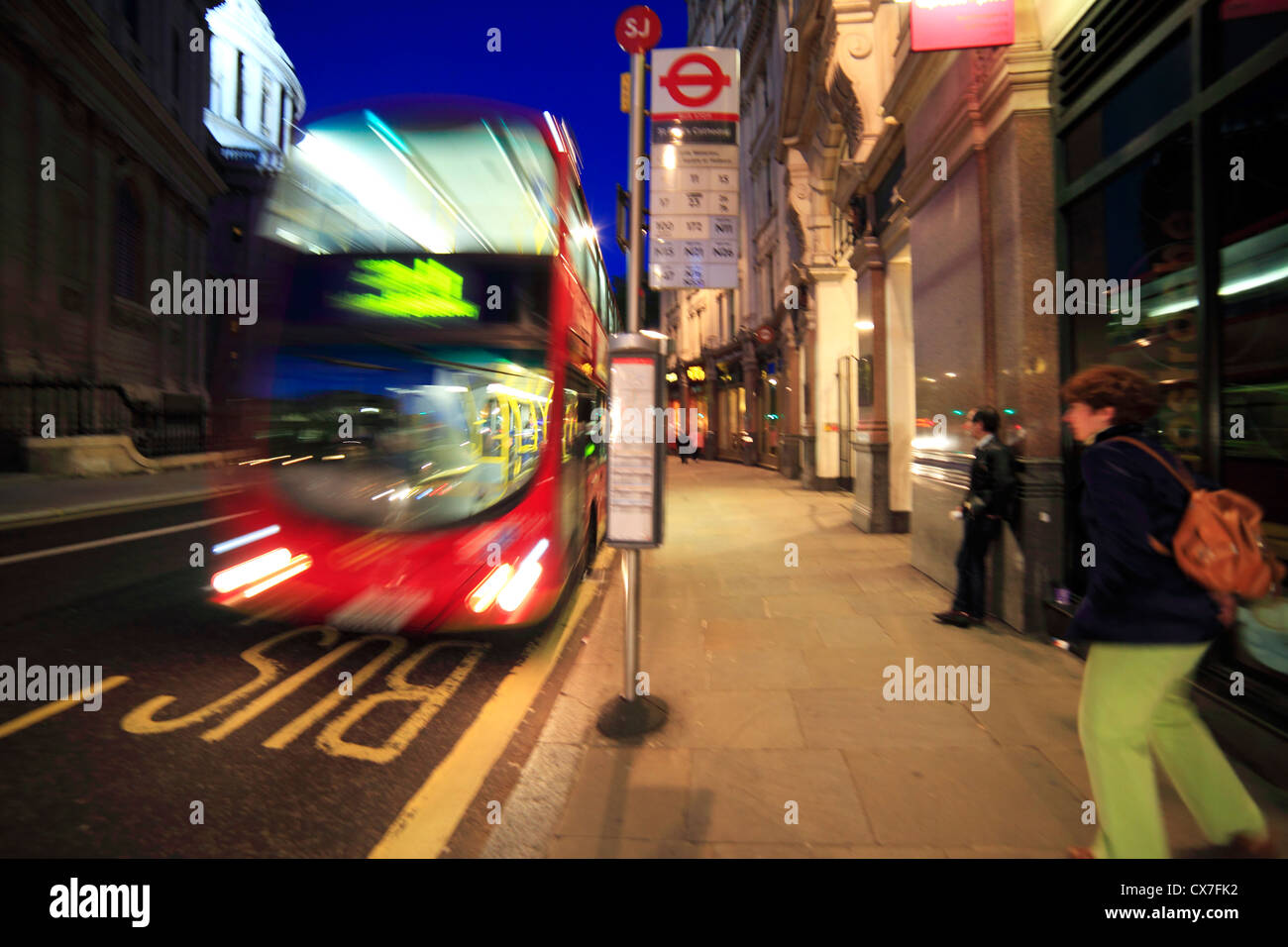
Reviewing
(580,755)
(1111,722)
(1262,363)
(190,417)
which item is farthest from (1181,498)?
(190,417)

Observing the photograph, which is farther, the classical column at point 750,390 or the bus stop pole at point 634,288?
the classical column at point 750,390

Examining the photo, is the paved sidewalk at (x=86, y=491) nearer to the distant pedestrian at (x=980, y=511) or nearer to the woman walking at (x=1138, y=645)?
the distant pedestrian at (x=980, y=511)

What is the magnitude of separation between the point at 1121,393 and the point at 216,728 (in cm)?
463

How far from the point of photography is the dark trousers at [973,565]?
5.59 metres

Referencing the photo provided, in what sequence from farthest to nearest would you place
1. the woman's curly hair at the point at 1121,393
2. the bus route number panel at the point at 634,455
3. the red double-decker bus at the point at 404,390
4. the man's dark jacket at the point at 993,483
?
1. the man's dark jacket at the point at 993,483
2. the red double-decker bus at the point at 404,390
3. the bus route number panel at the point at 634,455
4. the woman's curly hair at the point at 1121,393

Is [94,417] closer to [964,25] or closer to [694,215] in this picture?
[694,215]

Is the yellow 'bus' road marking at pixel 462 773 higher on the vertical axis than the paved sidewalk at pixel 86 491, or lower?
lower

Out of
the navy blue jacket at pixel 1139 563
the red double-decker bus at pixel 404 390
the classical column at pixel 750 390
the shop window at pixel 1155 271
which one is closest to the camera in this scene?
the navy blue jacket at pixel 1139 563

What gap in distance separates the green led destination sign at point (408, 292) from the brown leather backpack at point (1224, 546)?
405 centimetres

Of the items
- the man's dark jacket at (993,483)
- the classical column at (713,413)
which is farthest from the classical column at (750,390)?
the man's dark jacket at (993,483)

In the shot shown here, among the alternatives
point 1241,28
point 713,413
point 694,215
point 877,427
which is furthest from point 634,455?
point 713,413

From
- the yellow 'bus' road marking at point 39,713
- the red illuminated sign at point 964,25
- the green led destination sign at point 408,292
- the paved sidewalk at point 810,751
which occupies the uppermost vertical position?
the red illuminated sign at point 964,25
